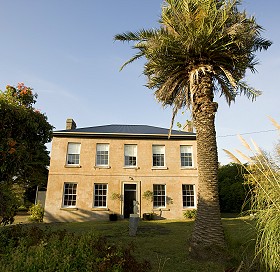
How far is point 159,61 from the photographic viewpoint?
366 inches

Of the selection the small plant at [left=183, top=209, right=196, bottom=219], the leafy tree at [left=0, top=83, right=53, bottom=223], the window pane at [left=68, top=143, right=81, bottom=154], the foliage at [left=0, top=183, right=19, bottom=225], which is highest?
the window pane at [left=68, top=143, right=81, bottom=154]

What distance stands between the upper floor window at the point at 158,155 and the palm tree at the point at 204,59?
36.2ft

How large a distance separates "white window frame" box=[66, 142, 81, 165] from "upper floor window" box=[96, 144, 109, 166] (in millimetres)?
1619

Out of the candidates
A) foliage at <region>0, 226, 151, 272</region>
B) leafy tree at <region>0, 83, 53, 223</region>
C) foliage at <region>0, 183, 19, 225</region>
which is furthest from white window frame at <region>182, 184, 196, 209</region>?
foliage at <region>0, 226, 151, 272</region>

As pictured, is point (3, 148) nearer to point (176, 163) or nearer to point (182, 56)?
point (182, 56)

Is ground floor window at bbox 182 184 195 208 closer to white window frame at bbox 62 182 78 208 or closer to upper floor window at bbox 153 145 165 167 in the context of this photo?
upper floor window at bbox 153 145 165 167

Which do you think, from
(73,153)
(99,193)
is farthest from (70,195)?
(73,153)

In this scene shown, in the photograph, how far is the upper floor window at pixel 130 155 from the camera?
2030 cm

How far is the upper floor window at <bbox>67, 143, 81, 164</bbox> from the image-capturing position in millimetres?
19891

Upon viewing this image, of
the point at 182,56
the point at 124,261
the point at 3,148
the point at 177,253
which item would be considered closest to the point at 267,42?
the point at 182,56

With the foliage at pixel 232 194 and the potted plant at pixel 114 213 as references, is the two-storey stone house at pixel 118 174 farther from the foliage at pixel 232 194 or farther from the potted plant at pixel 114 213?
the foliage at pixel 232 194

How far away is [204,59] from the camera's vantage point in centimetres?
A: 909

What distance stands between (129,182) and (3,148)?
40.8 feet

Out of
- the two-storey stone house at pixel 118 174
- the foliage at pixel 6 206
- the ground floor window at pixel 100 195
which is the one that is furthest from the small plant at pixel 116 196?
the foliage at pixel 6 206
